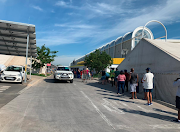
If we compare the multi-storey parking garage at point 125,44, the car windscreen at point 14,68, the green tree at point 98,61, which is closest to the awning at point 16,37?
the car windscreen at point 14,68

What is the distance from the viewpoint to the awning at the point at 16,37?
15417mm

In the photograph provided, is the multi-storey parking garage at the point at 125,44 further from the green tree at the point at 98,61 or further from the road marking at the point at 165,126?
the road marking at the point at 165,126

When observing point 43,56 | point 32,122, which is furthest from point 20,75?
point 43,56

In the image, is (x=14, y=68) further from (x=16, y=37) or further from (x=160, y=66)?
(x=160, y=66)

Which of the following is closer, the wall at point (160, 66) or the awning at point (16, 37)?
the wall at point (160, 66)

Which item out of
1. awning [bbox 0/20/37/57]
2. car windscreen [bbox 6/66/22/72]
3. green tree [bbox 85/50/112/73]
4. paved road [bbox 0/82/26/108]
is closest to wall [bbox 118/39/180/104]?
paved road [bbox 0/82/26/108]

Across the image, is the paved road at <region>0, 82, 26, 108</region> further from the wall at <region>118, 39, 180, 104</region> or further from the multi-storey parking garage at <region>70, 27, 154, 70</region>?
the multi-storey parking garage at <region>70, 27, 154, 70</region>

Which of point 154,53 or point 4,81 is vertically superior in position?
point 154,53

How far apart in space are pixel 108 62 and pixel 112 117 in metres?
26.1

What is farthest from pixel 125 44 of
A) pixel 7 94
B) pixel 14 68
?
pixel 7 94

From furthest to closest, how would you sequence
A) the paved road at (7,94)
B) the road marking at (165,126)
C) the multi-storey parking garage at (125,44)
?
the multi-storey parking garage at (125,44)
the paved road at (7,94)
the road marking at (165,126)

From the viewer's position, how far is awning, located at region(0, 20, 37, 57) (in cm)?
1542

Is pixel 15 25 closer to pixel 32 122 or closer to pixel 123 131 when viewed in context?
pixel 32 122

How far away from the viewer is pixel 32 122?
15.3ft
